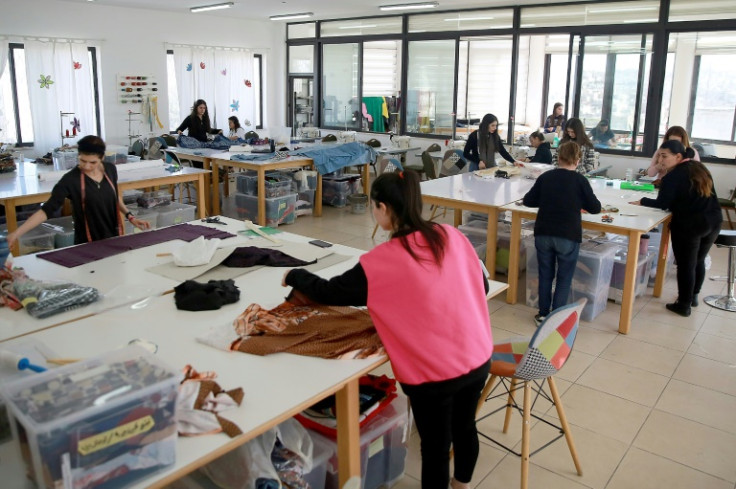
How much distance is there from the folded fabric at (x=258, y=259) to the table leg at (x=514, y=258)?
206 centimetres

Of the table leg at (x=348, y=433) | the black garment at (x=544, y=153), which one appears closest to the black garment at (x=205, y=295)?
the table leg at (x=348, y=433)

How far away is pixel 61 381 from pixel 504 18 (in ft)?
28.6

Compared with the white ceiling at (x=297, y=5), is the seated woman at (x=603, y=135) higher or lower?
lower

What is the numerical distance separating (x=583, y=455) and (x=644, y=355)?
1298 mm

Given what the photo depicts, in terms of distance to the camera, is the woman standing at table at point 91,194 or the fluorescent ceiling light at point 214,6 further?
the fluorescent ceiling light at point 214,6

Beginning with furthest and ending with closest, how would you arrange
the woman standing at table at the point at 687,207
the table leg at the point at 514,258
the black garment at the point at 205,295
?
the table leg at the point at 514,258
the woman standing at table at the point at 687,207
the black garment at the point at 205,295

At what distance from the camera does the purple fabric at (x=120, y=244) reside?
9.77 feet

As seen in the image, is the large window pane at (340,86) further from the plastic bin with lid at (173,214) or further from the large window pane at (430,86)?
the plastic bin with lid at (173,214)

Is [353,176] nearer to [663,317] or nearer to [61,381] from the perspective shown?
[663,317]

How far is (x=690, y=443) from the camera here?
9.39ft

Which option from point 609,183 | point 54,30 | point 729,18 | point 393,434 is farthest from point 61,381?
point 54,30

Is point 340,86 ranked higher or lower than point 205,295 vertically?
higher

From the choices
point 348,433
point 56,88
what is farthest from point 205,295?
point 56,88

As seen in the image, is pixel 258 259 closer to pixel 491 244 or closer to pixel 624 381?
pixel 624 381
